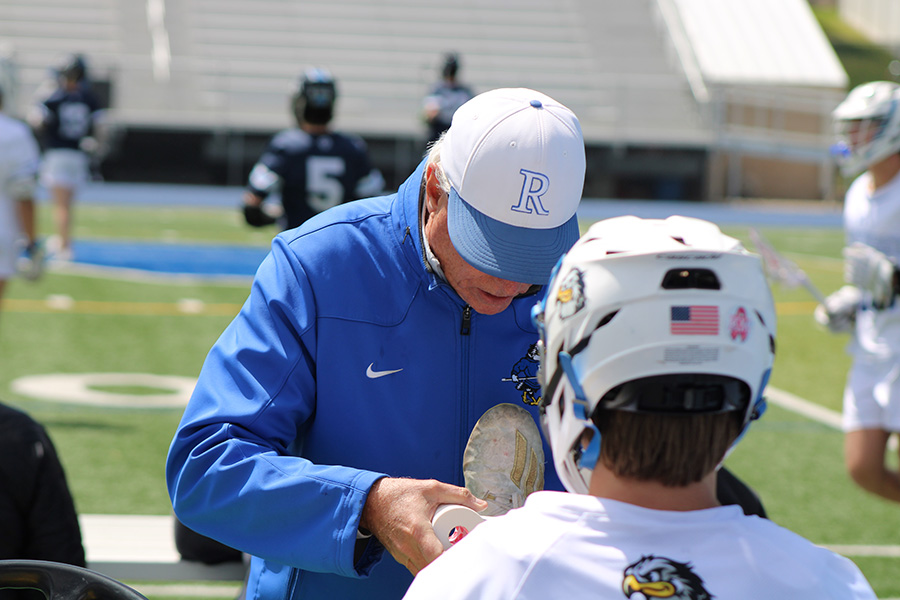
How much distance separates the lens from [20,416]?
109 inches

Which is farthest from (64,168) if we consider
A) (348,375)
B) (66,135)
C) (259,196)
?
(348,375)

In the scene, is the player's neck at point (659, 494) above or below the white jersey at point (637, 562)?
above

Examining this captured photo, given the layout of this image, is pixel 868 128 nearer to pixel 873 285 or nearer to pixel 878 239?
pixel 878 239

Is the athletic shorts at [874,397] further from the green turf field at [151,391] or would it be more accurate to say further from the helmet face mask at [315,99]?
the helmet face mask at [315,99]

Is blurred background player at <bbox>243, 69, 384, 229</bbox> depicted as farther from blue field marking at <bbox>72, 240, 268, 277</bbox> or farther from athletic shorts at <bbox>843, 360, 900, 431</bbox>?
blue field marking at <bbox>72, 240, 268, 277</bbox>

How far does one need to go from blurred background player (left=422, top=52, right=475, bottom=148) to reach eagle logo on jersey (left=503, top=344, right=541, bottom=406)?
13493 millimetres

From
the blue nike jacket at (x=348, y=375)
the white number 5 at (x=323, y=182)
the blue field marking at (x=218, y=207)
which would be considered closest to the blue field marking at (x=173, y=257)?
the blue field marking at (x=218, y=207)

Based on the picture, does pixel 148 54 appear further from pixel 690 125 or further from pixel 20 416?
pixel 20 416

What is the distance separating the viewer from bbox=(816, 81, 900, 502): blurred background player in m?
5.12

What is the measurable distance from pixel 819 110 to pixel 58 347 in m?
21.4

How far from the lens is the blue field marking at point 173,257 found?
541 inches

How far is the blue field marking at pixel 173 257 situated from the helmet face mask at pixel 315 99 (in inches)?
257

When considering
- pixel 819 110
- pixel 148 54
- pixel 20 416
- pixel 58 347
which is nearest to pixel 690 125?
pixel 819 110

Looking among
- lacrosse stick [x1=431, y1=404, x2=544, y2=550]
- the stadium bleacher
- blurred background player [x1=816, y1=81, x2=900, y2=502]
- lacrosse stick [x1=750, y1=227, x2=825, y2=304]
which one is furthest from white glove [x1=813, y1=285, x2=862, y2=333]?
the stadium bleacher
